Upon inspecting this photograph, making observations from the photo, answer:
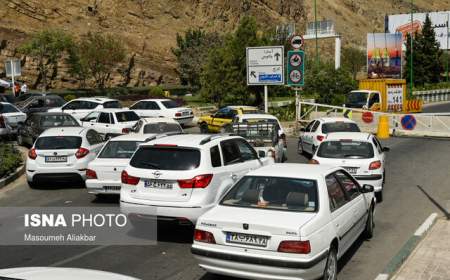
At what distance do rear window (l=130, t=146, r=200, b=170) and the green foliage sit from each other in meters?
8.35

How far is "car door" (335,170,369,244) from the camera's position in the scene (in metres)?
8.44

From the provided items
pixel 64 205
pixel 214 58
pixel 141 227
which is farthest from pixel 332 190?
pixel 214 58

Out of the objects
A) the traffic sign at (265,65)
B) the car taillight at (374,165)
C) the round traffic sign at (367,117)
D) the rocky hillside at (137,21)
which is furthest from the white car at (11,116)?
the rocky hillside at (137,21)

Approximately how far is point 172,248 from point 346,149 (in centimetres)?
574

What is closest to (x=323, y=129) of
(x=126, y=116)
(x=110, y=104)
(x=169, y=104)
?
(x=126, y=116)

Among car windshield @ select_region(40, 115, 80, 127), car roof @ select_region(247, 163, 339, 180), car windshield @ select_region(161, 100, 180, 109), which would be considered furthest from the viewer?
car windshield @ select_region(161, 100, 180, 109)

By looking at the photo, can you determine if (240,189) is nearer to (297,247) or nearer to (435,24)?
(297,247)

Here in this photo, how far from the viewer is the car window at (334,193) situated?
7702 millimetres

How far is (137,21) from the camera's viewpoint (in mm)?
72062

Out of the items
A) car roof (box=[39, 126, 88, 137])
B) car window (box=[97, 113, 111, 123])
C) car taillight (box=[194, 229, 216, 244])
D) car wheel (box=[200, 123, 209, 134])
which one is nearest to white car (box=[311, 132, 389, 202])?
car taillight (box=[194, 229, 216, 244])

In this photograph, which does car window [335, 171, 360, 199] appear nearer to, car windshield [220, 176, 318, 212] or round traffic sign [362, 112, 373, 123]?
car windshield [220, 176, 318, 212]

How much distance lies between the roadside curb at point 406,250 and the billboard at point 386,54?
55304 millimetres

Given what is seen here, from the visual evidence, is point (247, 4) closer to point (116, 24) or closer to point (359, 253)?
point (116, 24)

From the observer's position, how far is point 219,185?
32.4 ft
